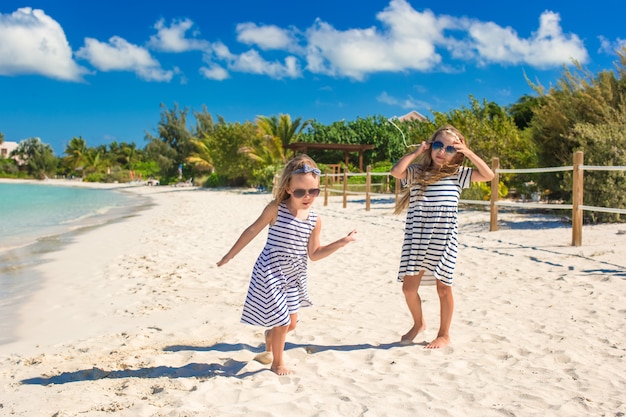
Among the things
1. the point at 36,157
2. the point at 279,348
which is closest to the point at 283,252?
the point at 279,348

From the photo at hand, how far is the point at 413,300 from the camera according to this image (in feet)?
12.0

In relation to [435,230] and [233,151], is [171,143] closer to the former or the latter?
[233,151]

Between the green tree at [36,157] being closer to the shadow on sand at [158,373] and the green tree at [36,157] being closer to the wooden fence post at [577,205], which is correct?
the wooden fence post at [577,205]

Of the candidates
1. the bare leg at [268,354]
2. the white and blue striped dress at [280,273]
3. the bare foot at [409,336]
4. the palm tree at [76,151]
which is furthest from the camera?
the palm tree at [76,151]

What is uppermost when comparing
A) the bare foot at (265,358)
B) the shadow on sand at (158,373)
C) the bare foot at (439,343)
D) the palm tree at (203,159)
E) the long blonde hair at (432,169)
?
the palm tree at (203,159)

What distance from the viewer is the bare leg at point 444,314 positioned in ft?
11.7

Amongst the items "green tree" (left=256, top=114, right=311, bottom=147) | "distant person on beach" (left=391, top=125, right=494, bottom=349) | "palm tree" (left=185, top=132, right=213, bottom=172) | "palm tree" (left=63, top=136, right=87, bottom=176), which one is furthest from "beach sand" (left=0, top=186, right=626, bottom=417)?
"palm tree" (left=63, top=136, right=87, bottom=176)

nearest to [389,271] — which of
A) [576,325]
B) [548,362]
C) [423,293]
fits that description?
[423,293]

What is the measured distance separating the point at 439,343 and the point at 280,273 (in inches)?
46.6

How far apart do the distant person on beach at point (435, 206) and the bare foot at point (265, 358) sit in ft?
3.08

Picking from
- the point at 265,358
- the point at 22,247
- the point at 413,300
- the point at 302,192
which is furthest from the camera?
the point at 22,247

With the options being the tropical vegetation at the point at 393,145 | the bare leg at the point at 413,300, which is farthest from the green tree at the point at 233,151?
the bare leg at the point at 413,300

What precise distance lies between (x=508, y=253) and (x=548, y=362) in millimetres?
4303

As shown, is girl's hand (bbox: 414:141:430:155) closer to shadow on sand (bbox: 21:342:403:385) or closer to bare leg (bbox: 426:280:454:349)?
bare leg (bbox: 426:280:454:349)
